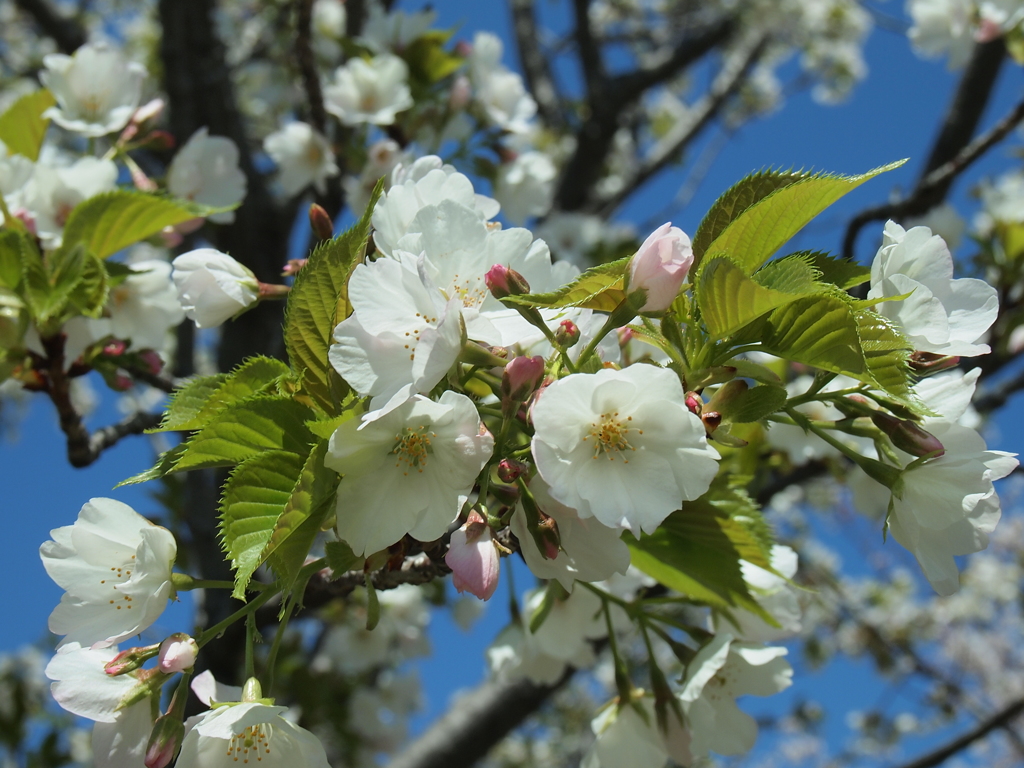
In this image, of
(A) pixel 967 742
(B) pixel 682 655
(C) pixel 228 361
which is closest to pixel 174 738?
(B) pixel 682 655

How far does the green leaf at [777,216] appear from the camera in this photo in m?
1.09

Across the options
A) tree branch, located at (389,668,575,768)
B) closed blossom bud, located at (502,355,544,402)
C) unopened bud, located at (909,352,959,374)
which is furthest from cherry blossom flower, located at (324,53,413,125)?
tree branch, located at (389,668,575,768)

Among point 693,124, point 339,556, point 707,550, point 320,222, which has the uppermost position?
point 320,222

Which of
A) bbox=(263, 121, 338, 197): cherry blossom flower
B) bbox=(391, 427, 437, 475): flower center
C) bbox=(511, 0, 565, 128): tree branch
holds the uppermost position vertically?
bbox=(391, 427, 437, 475): flower center

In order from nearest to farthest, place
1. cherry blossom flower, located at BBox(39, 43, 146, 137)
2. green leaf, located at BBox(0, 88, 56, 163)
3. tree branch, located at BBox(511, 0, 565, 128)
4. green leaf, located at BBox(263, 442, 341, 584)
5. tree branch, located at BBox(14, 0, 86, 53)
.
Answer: green leaf, located at BBox(263, 442, 341, 584), green leaf, located at BBox(0, 88, 56, 163), cherry blossom flower, located at BBox(39, 43, 146, 137), tree branch, located at BBox(14, 0, 86, 53), tree branch, located at BBox(511, 0, 565, 128)

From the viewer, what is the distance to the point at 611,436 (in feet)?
3.59

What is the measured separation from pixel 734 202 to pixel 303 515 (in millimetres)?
743

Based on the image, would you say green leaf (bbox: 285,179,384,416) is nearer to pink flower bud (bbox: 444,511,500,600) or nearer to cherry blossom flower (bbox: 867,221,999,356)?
pink flower bud (bbox: 444,511,500,600)

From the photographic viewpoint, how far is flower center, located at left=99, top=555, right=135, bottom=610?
1.20 meters

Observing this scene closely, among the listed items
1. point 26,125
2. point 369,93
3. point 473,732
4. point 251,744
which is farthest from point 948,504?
point 473,732

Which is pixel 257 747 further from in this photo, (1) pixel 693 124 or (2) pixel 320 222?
(1) pixel 693 124

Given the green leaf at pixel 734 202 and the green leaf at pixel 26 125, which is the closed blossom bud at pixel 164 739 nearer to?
the green leaf at pixel 734 202

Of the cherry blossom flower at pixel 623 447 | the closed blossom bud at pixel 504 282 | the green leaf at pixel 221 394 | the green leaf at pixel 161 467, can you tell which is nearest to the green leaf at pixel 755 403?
the cherry blossom flower at pixel 623 447

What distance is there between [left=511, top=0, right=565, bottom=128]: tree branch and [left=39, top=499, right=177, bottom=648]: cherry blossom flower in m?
5.38
